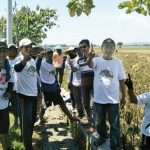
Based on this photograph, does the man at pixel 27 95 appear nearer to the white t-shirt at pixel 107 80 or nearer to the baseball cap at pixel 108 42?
the white t-shirt at pixel 107 80

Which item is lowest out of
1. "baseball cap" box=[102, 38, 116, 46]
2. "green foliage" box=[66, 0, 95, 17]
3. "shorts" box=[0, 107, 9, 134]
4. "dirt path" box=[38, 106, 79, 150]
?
"dirt path" box=[38, 106, 79, 150]

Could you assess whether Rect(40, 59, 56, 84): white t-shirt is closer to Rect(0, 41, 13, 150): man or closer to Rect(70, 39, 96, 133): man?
Rect(70, 39, 96, 133): man

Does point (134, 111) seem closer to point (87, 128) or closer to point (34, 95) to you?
point (87, 128)

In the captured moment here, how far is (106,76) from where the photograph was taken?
3.81 m

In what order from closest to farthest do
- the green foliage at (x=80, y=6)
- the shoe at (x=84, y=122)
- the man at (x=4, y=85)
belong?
the green foliage at (x=80, y=6), the man at (x=4, y=85), the shoe at (x=84, y=122)

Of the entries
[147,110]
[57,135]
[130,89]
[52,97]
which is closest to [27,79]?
[52,97]

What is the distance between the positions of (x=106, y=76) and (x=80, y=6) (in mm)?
1819

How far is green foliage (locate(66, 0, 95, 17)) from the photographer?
2143 mm

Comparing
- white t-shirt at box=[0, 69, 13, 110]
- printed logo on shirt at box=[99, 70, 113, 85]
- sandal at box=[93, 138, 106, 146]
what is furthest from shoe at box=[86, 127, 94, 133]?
white t-shirt at box=[0, 69, 13, 110]

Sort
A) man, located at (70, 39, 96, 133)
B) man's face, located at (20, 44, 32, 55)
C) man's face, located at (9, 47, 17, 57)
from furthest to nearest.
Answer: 1. man's face, located at (9, 47, 17, 57)
2. man, located at (70, 39, 96, 133)
3. man's face, located at (20, 44, 32, 55)

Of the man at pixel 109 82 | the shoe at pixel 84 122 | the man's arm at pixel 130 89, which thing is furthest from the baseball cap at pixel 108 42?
the shoe at pixel 84 122

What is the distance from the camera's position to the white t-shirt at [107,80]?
379cm

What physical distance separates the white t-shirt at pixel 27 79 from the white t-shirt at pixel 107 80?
976 millimetres

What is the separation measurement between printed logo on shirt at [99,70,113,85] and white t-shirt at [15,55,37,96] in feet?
3.51
